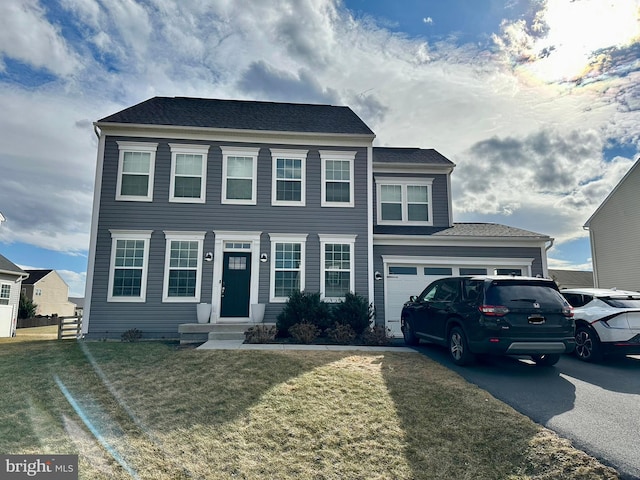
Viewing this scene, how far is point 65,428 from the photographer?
4586mm

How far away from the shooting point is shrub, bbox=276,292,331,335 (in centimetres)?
1120

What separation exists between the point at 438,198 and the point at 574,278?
3418cm

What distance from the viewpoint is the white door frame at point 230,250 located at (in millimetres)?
12142

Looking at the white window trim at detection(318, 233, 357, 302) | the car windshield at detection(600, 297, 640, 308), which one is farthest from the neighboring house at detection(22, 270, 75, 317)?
the car windshield at detection(600, 297, 640, 308)

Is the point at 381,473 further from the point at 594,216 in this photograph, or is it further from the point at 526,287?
the point at 594,216

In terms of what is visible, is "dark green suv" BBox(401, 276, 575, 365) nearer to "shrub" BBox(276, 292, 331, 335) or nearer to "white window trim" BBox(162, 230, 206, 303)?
"shrub" BBox(276, 292, 331, 335)

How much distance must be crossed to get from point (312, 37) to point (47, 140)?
10315mm

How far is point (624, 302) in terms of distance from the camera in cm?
810

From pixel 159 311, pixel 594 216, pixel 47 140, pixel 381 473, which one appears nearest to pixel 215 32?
pixel 47 140

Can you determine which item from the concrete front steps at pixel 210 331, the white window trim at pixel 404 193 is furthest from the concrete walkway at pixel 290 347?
the white window trim at pixel 404 193

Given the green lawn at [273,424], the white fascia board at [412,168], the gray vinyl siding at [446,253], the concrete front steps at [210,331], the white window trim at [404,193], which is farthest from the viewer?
the white fascia board at [412,168]

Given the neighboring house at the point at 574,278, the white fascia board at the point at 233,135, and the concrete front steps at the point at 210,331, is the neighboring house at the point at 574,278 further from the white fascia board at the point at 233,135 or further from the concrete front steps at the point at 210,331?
the concrete front steps at the point at 210,331

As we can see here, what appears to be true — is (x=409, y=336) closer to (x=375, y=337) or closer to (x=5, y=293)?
(x=375, y=337)

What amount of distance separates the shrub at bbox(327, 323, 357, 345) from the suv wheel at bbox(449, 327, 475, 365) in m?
3.16
